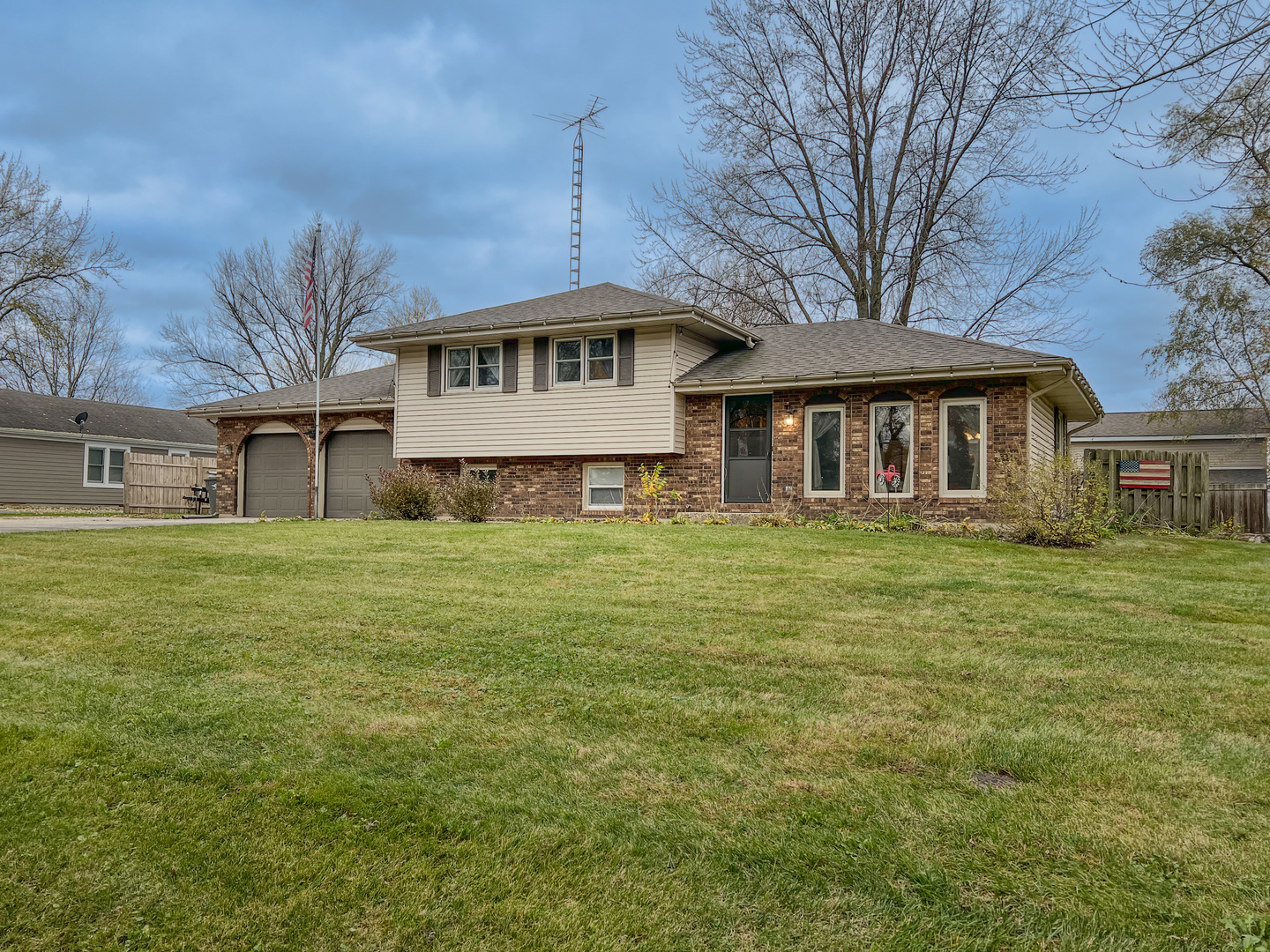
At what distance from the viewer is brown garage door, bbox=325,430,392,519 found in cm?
1944

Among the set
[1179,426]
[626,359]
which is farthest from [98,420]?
[1179,426]

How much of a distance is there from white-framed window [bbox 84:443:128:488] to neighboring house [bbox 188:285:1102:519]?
35.5 feet

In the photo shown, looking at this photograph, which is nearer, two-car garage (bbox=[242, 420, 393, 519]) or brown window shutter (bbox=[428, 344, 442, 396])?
brown window shutter (bbox=[428, 344, 442, 396])

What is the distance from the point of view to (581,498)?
1714 centimetres

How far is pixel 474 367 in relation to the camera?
17906 mm

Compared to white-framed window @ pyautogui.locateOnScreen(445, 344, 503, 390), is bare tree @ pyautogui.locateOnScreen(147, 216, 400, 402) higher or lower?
higher

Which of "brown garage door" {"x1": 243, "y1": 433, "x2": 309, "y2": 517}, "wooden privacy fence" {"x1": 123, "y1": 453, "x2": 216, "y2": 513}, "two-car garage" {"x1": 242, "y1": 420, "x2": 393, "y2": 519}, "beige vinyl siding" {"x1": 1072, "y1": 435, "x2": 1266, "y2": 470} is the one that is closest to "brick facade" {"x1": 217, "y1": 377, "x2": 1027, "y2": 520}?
"two-car garage" {"x1": 242, "y1": 420, "x2": 393, "y2": 519}

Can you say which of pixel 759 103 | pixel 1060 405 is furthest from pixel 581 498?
pixel 759 103

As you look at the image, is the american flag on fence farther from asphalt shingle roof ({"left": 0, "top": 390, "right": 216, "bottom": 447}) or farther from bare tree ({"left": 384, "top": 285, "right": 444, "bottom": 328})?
asphalt shingle roof ({"left": 0, "top": 390, "right": 216, "bottom": 447})

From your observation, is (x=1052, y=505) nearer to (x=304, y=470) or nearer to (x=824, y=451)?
(x=824, y=451)

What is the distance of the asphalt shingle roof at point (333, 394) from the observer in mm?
19484

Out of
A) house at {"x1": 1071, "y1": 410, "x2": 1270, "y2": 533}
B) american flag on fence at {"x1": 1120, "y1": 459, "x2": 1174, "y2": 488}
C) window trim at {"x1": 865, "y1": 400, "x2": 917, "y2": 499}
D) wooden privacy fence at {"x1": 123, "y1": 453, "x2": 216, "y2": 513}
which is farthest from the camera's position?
house at {"x1": 1071, "y1": 410, "x2": 1270, "y2": 533}

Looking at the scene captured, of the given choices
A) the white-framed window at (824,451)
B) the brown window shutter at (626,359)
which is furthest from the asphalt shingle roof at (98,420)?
the white-framed window at (824,451)

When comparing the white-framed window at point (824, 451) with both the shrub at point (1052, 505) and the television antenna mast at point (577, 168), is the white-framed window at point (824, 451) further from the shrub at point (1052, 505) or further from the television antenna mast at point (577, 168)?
the television antenna mast at point (577, 168)
